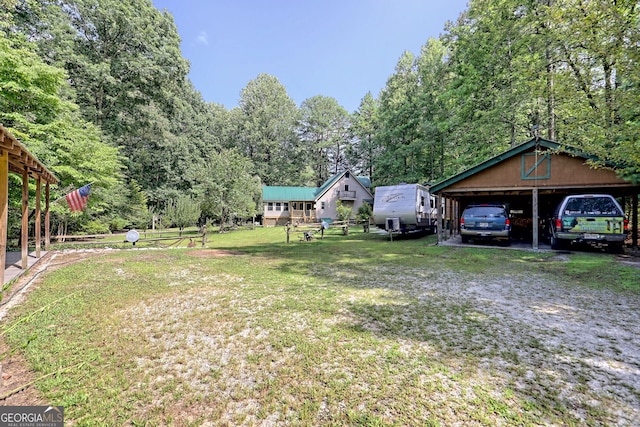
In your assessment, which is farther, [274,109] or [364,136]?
[274,109]

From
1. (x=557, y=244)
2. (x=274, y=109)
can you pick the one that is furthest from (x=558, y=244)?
(x=274, y=109)

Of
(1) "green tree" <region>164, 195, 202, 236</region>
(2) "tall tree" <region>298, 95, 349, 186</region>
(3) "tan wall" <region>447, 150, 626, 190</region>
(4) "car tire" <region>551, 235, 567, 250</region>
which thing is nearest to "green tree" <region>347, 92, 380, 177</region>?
(2) "tall tree" <region>298, 95, 349, 186</region>

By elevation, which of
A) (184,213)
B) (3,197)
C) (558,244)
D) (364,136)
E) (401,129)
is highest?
(364,136)

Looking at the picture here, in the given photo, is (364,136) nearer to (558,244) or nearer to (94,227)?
(558,244)

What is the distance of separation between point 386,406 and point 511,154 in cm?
1209

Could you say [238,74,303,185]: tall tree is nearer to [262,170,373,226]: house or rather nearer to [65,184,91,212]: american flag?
[262,170,373,226]: house

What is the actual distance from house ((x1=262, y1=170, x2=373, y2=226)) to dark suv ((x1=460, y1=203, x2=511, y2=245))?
22622 millimetres

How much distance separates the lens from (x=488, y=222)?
38.5 ft

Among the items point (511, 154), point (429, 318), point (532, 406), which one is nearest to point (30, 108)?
point (429, 318)

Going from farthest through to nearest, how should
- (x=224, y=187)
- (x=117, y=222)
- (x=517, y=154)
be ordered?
(x=224, y=187), (x=117, y=222), (x=517, y=154)

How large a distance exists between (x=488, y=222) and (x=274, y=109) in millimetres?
40041

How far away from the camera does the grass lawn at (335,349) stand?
234 cm

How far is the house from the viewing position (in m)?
34.6

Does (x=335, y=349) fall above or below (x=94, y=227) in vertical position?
below
